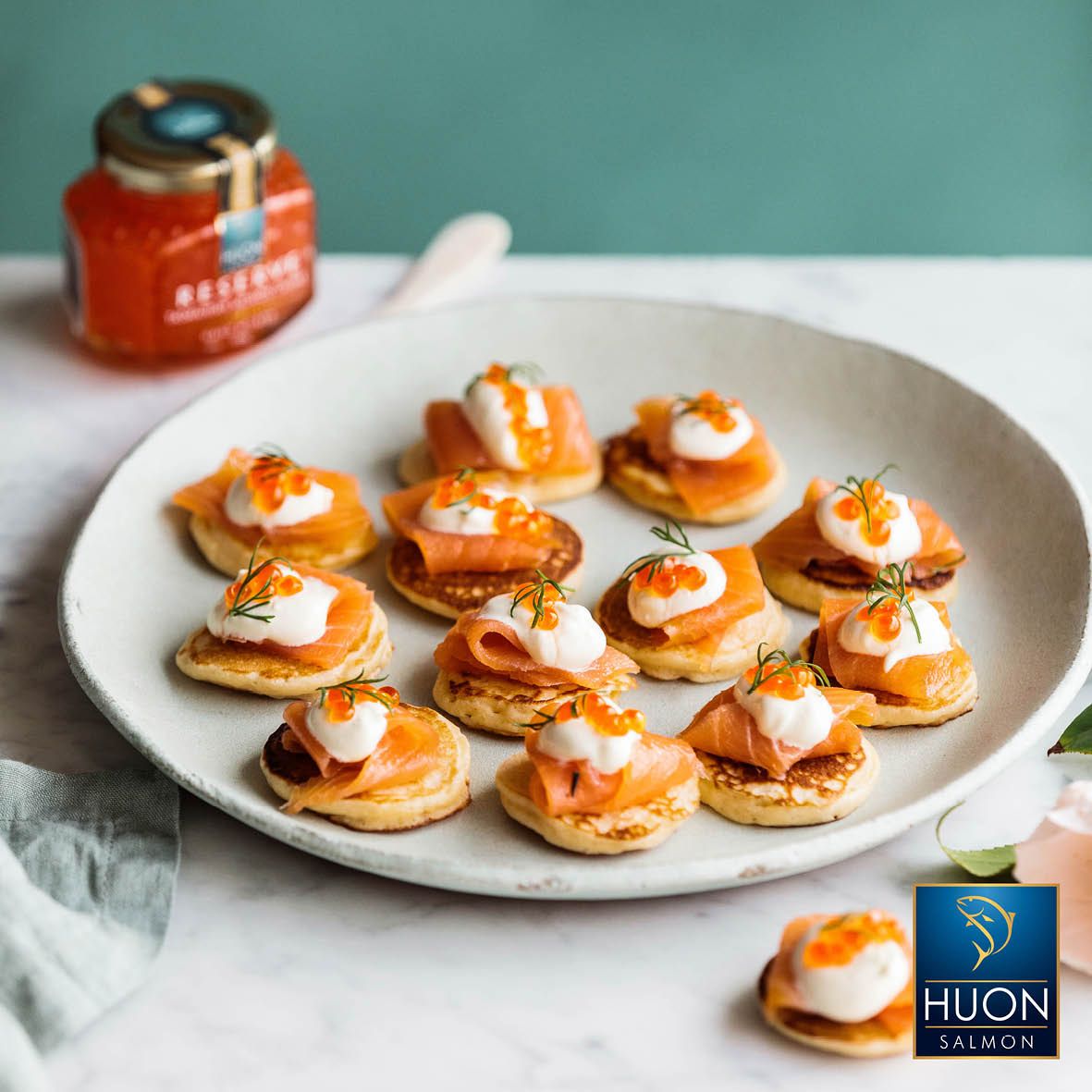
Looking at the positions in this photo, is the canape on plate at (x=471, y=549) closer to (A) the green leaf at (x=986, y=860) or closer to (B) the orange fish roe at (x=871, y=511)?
(B) the orange fish roe at (x=871, y=511)

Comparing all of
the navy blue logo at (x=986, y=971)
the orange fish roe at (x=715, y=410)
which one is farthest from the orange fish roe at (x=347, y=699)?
the orange fish roe at (x=715, y=410)

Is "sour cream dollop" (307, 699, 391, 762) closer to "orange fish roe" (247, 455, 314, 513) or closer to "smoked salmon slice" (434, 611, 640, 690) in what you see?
"smoked salmon slice" (434, 611, 640, 690)

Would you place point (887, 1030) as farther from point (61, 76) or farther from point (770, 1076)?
point (61, 76)

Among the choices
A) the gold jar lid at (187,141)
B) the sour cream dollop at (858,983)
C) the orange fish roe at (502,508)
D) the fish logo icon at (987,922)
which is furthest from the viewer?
the gold jar lid at (187,141)

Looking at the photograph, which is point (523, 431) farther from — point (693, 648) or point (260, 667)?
point (260, 667)

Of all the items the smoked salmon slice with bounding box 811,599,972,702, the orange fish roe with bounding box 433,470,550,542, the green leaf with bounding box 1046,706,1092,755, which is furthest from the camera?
the orange fish roe with bounding box 433,470,550,542

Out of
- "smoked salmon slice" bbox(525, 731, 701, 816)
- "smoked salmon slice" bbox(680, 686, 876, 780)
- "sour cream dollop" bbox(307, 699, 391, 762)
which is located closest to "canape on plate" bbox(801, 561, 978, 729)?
"smoked salmon slice" bbox(680, 686, 876, 780)

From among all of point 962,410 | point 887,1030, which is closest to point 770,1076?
point 887,1030
